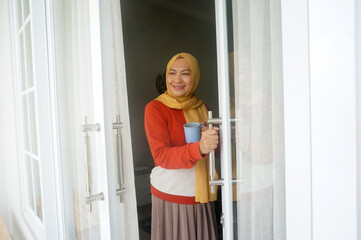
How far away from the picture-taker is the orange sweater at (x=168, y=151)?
1251 millimetres

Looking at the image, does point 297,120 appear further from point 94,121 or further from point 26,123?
point 26,123

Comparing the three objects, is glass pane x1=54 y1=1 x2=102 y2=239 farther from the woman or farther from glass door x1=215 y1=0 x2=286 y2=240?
glass door x1=215 y1=0 x2=286 y2=240

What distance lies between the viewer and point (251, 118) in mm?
664

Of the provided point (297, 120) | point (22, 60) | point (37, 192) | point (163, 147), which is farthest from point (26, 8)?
point (297, 120)

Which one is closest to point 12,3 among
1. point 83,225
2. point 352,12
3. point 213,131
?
point 83,225

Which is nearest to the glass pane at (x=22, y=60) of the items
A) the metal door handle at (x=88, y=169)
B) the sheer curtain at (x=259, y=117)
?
the metal door handle at (x=88, y=169)

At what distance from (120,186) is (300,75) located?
92 cm

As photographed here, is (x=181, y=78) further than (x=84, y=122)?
Yes

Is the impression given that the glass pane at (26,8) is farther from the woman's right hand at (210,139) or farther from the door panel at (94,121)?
the woman's right hand at (210,139)

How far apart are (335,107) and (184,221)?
3.60ft

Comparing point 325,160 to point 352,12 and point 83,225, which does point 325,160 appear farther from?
point 83,225

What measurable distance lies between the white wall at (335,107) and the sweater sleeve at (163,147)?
2.26ft

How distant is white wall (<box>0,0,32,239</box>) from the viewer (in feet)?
7.07

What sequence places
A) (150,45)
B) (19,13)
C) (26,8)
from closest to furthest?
(26,8)
(19,13)
(150,45)
